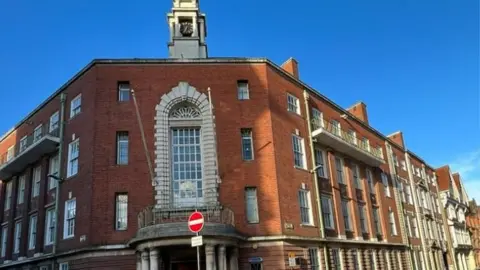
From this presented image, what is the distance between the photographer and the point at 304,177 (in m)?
26.6

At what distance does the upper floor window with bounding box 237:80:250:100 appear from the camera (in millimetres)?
25430

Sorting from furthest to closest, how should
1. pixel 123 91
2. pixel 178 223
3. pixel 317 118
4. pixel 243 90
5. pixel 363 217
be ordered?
1. pixel 363 217
2. pixel 317 118
3. pixel 243 90
4. pixel 123 91
5. pixel 178 223

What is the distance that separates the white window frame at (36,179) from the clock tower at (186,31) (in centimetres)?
1189

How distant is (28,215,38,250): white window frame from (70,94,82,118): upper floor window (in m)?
7.65

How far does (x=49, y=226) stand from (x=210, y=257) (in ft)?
39.9

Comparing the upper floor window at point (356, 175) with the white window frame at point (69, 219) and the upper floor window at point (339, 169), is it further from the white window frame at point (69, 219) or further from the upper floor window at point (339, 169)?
the white window frame at point (69, 219)

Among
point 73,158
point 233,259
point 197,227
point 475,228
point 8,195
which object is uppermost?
point 73,158

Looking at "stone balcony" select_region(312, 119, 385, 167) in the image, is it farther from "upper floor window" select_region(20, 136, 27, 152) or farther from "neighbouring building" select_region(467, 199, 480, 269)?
"neighbouring building" select_region(467, 199, 480, 269)

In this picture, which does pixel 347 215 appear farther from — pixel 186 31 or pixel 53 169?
pixel 53 169

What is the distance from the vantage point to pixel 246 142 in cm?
2448

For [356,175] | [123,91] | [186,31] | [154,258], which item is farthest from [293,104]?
[154,258]

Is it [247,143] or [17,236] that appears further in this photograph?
[17,236]

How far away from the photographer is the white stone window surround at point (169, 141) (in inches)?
885

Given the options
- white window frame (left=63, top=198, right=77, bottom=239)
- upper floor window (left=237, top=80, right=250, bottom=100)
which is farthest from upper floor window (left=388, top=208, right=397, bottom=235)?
white window frame (left=63, top=198, right=77, bottom=239)
